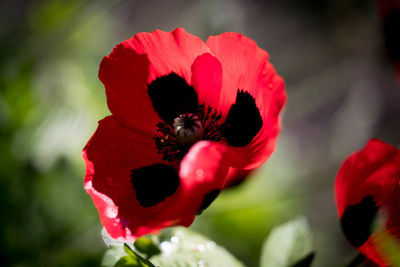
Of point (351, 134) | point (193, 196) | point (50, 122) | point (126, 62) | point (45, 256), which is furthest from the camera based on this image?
point (351, 134)

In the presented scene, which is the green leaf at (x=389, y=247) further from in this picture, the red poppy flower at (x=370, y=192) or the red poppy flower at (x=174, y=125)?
the red poppy flower at (x=174, y=125)

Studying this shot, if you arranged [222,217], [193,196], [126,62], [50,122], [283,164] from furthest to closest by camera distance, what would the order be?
[283,164], [222,217], [50,122], [126,62], [193,196]

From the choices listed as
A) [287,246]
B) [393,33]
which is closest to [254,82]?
[287,246]

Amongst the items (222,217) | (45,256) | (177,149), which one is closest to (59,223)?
(45,256)

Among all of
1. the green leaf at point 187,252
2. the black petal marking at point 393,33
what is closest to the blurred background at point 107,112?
the black petal marking at point 393,33

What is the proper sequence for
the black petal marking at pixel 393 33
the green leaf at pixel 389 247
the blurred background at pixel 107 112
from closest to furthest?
the green leaf at pixel 389 247
the black petal marking at pixel 393 33
the blurred background at pixel 107 112

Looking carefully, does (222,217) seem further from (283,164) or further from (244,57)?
(244,57)

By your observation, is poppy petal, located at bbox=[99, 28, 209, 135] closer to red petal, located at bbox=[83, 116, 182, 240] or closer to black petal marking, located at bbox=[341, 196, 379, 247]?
red petal, located at bbox=[83, 116, 182, 240]
